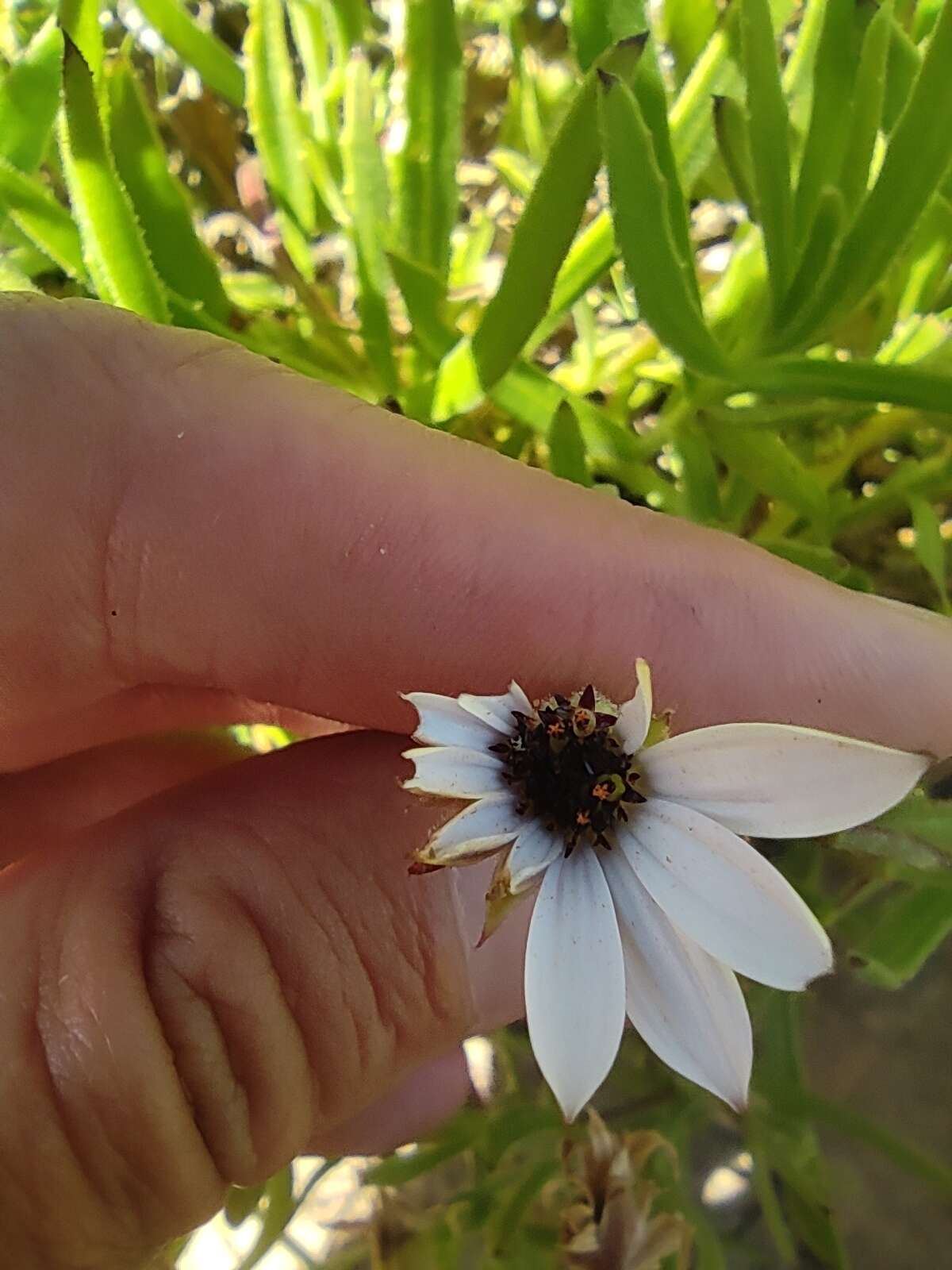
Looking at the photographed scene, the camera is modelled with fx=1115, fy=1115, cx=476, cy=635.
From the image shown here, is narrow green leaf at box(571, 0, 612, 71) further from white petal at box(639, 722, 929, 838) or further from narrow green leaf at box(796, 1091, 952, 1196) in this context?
narrow green leaf at box(796, 1091, 952, 1196)

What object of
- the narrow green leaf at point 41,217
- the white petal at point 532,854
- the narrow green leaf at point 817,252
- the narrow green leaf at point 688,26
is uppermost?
the narrow green leaf at point 688,26

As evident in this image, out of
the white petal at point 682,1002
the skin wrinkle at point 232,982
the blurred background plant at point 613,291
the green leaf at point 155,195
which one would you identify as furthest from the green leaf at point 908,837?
the green leaf at point 155,195

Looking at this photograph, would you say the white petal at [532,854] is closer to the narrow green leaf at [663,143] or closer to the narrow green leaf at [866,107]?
the narrow green leaf at [663,143]

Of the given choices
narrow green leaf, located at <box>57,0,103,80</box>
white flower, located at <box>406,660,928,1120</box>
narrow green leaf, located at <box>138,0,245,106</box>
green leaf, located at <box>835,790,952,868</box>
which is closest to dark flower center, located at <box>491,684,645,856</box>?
white flower, located at <box>406,660,928,1120</box>

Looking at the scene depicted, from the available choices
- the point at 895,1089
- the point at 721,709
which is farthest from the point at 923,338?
the point at 895,1089

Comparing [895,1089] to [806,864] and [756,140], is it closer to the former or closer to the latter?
[806,864]

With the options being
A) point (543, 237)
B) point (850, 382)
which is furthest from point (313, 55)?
point (850, 382)
